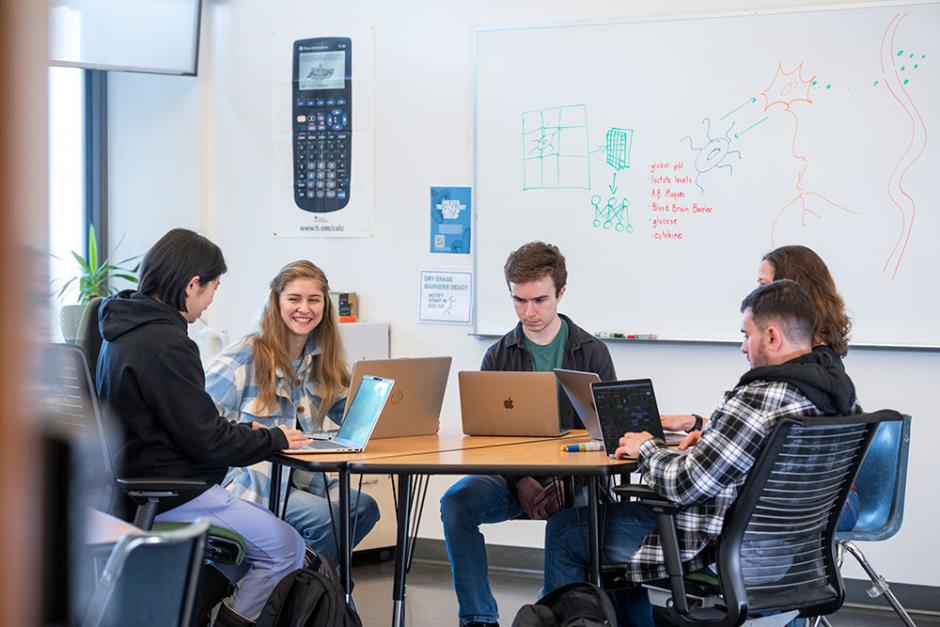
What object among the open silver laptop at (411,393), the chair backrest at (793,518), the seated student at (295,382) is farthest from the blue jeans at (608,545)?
the seated student at (295,382)

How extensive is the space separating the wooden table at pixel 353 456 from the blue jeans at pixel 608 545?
217 mm

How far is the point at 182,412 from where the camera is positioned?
2586 mm

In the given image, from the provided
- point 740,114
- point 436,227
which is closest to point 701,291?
point 740,114

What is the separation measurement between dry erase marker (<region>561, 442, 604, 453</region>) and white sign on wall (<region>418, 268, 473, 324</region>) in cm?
149

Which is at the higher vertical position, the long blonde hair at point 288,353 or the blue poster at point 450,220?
the blue poster at point 450,220

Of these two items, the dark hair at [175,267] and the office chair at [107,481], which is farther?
the dark hair at [175,267]

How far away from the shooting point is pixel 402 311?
4410 millimetres

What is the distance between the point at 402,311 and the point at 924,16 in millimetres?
2274

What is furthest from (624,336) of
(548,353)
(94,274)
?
(94,274)

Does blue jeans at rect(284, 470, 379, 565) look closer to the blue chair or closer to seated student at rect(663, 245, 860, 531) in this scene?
seated student at rect(663, 245, 860, 531)

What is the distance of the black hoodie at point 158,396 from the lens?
2580 mm

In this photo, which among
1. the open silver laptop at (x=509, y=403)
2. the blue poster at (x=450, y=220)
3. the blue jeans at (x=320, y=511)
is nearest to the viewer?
Result: the open silver laptop at (x=509, y=403)

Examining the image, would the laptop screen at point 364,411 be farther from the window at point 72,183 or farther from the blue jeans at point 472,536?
the window at point 72,183

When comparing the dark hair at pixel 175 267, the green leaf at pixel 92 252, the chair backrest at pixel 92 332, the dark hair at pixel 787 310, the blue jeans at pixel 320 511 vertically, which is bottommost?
the blue jeans at pixel 320 511
